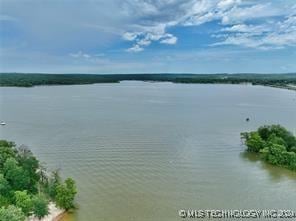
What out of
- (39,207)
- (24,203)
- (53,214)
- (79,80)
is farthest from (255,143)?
(79,80)

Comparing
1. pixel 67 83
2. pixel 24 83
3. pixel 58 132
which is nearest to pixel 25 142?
pixel 58 132

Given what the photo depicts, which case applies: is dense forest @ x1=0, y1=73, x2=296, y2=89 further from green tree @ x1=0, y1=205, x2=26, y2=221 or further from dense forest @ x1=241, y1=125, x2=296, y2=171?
green tree @ x1=0, y1=205, x2=26, y2=221

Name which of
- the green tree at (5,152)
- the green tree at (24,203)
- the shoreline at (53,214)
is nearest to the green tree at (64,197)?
the shoreline at (53,214)

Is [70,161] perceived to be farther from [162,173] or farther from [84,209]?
[84,209]

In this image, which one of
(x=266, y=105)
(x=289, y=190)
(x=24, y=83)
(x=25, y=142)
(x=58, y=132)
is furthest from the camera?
(x=24, y=83)

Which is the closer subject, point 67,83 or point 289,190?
point 289,190

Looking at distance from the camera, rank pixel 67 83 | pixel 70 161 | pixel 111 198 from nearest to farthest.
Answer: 1. pixel 111 198
2. pixel 70 161
3. pixel 67 83

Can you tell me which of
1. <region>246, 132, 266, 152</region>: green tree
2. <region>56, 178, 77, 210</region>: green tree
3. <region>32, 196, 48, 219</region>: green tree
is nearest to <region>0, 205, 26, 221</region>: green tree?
<region>32, 196, 48, 219</region>: green tree

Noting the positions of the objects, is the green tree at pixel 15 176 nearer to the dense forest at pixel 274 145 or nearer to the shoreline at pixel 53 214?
the shoreline at pixel 53 214
